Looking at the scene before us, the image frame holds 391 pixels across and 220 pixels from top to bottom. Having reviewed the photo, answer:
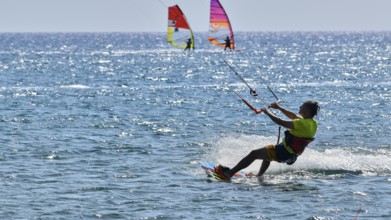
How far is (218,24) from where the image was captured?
51.3 metres

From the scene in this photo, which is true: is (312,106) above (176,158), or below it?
above

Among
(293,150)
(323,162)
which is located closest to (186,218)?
(293,150)

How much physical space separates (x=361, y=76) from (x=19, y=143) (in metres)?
41.1

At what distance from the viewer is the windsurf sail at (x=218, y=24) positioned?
1976 inches

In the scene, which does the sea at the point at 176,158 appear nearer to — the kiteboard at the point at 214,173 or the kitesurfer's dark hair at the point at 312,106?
the kiteboard at the point at 214,173

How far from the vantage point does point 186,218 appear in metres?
14.3

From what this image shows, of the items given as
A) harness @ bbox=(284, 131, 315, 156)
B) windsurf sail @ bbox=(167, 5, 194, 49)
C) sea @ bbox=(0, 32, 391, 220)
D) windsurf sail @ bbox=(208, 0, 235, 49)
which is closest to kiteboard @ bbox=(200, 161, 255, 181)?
sea @ bbox=(0, 32, 391, 220)

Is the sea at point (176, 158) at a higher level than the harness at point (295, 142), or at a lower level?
lower

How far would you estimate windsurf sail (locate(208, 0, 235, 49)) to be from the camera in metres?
50.2

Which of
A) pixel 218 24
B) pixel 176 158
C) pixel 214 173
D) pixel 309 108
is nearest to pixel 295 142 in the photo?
pixel 309 108

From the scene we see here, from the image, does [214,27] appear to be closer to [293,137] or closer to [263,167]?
[263,167]

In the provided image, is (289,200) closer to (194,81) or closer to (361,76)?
(194,81)

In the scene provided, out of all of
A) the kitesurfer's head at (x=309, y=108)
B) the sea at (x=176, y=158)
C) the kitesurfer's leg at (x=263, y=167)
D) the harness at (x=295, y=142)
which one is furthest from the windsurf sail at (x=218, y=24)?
the kitesurfer's head at (x=309, y=108)

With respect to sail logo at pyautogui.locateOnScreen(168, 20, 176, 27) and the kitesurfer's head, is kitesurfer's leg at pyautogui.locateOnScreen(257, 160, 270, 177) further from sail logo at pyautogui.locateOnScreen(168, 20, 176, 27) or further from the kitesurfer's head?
sail logo at pyautogui.locateOnScreen(168, 20, 176, 27)
